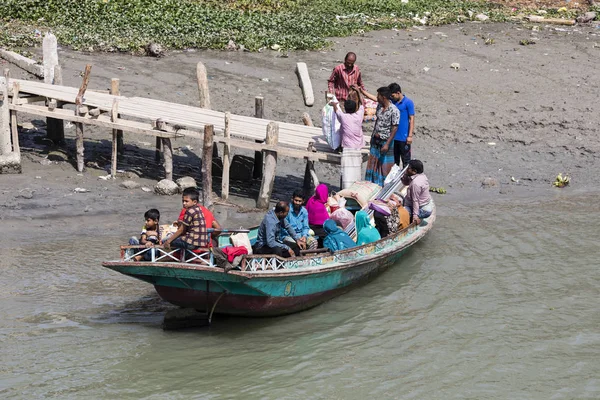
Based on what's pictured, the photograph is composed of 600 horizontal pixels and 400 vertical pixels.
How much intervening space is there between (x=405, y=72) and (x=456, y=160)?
137 inches

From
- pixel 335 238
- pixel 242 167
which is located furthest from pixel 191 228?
pixel 242 167

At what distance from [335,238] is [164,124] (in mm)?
4402

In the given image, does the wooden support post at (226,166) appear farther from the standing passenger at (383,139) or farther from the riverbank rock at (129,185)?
the standing passenger at (383,139)

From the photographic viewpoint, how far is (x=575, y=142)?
1590cm

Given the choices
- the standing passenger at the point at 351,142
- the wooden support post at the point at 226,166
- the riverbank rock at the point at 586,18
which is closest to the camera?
the standing passenger at the point at 351,142

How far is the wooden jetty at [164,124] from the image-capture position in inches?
509

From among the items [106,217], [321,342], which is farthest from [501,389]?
[106,217]

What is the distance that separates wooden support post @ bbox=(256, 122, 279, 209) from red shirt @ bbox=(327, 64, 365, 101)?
1.11 metres

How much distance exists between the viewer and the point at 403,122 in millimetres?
12203

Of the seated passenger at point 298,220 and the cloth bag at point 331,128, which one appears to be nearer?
the seated passenger at point 298,220

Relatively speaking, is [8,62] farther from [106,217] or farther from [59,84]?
[106,217]

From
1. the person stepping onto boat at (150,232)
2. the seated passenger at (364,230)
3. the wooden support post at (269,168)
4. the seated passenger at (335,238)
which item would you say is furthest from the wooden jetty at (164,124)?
the person stepping onto boat at (150,232)

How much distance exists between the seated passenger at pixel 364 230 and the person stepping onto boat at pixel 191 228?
251 centimetres

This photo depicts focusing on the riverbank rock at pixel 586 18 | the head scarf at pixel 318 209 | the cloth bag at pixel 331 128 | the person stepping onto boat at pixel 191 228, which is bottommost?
the head scarf at pixel 318 209
